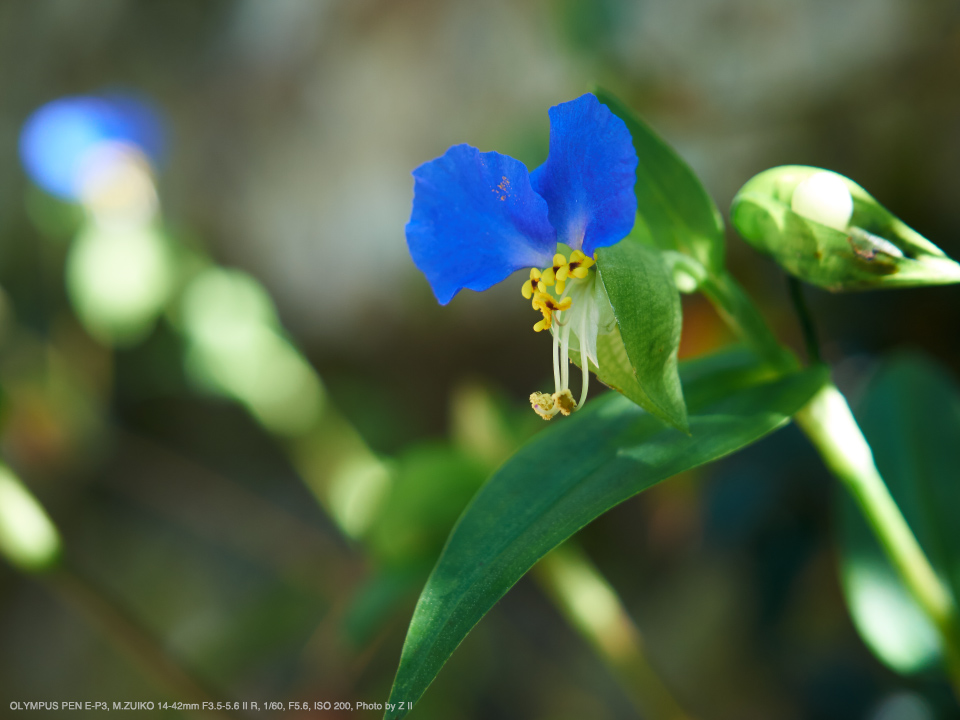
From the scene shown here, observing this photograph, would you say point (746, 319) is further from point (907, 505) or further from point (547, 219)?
point (907, 505)

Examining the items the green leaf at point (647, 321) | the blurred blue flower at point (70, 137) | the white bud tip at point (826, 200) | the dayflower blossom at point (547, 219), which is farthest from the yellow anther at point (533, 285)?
the blurred blue flower at point (70, 137)

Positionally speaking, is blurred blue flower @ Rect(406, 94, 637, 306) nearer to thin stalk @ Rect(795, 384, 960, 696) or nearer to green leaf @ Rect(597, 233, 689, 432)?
green leaf @ Rect(597, 233, 689, 432)

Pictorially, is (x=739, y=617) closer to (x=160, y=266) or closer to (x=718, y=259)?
(x=718, y=259)

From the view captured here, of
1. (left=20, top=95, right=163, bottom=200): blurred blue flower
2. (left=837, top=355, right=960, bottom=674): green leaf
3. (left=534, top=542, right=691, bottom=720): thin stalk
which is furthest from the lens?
(left=20, top=95, right=163, bottom=200): blurred blue flower

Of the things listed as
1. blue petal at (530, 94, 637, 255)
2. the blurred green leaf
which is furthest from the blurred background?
blue petal at (530, 94, 637, 255)

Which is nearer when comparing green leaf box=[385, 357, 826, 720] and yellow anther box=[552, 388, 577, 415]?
green leaf box=[385, 357, 826, 720]

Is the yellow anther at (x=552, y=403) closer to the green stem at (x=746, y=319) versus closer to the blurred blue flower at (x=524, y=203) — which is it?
the blurred blue flower at (x=524, y=203)
